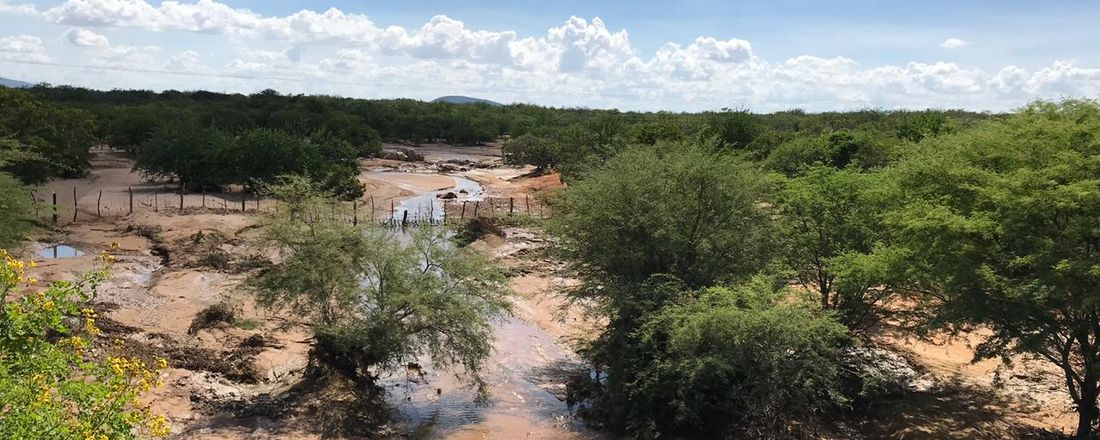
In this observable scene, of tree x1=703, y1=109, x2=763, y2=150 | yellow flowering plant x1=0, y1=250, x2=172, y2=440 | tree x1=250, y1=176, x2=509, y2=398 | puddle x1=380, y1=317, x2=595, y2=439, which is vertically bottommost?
puddle x1=380, y1=317, x2=595, y2=439

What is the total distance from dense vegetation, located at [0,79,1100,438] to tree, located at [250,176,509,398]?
0.20ft

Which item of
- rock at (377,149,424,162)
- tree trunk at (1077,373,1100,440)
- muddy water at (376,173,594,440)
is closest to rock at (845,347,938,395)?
tree trunk at (1077,373,1100,440)

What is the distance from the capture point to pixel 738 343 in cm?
1769

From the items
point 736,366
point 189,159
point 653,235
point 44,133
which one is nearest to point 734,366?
point 736,366

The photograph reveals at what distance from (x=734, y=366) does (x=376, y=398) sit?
10.0 metres

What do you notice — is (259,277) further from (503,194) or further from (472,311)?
(503,194)

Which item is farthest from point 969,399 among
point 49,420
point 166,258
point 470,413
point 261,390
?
point 166,258

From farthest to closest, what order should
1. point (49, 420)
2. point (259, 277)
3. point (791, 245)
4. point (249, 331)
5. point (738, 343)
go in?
point (249, 331)
point (791, 245)
point (259, 277)
point (738, 343)
point (49, 420)

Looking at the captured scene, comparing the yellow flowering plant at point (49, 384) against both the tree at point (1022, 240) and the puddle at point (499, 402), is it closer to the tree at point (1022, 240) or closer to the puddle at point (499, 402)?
the puddle at point (499, 402)

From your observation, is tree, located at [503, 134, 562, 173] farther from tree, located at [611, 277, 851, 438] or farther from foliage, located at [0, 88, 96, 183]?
tree, located at [611, 277, 851, 438]

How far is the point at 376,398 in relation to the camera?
840 inches

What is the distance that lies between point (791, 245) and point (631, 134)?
5057cm

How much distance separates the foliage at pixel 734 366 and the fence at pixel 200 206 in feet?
79.0

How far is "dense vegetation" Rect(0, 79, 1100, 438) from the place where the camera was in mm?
16812
